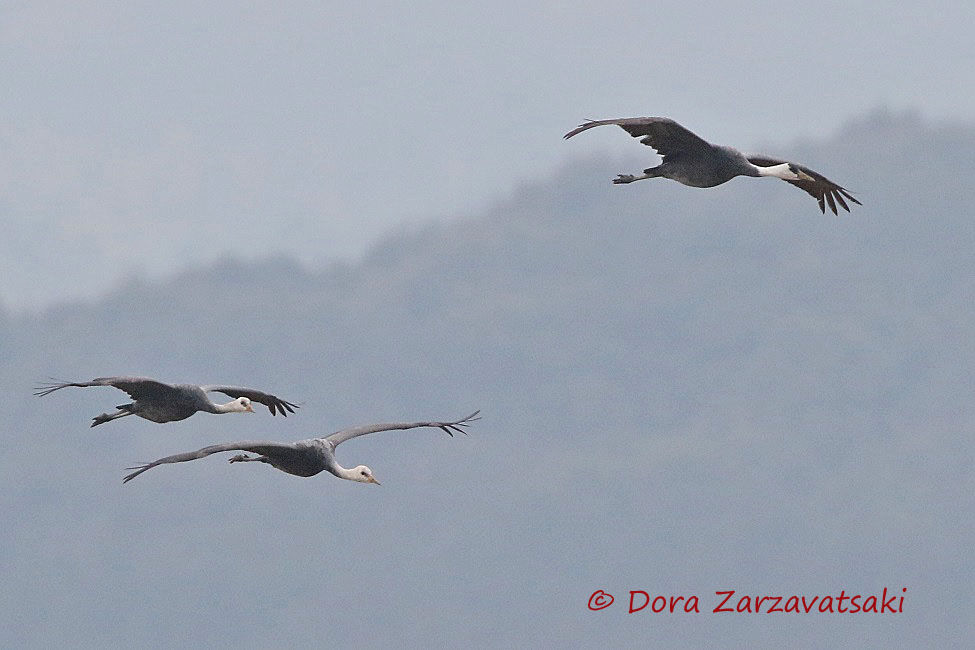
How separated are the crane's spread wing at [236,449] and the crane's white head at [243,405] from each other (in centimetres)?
325

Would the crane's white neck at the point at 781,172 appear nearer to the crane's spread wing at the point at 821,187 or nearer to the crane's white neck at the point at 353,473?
the crane's spread wing at the point at 821,187

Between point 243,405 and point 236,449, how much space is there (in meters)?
6.37

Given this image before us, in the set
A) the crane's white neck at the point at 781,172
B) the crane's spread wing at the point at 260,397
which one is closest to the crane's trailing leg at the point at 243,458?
the crane's spread wing at the point at 260,397

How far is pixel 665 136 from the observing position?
974 inches

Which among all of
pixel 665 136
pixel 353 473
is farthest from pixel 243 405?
pixel 665 136

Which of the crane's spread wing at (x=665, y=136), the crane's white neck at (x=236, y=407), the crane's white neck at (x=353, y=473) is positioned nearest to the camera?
the crane's spread wing at (x=665, y=136)

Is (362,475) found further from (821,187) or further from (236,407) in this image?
(821,187)

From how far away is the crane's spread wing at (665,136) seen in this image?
2334cm

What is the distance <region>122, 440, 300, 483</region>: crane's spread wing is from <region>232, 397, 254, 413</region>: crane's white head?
3.25 metres

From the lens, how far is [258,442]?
2309 centimetres

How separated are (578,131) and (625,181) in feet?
14.7

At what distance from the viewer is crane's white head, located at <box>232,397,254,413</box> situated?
2791 centimetres

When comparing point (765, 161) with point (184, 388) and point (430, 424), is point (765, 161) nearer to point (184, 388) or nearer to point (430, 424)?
point (430, 424)

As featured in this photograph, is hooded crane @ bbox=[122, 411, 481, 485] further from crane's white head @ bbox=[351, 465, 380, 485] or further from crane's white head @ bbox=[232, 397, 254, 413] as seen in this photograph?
crane's white head @ bbox=[232, 397, 254, 413]
